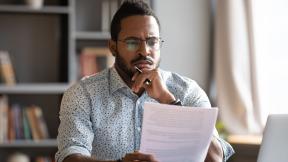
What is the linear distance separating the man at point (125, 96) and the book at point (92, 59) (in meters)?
1.96

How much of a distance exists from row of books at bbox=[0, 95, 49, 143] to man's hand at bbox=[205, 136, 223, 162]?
7.31 ft

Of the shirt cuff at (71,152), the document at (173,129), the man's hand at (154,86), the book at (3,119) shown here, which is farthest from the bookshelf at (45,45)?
the document at (173,129)

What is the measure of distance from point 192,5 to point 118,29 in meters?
2.24

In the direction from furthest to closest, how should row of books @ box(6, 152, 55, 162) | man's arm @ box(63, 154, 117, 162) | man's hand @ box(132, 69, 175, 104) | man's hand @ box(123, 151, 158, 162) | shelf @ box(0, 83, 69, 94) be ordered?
row of books @ box(6, 152, 55, 162) → shelf @ box(0, 83, 69, 94) → man's hand @ box(132, 69, 175, 104) → man's arm @ box(63, 154, 117, 162) → man's hand @ box(123, 151, 158, 162)

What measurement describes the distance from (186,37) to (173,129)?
2.59 m

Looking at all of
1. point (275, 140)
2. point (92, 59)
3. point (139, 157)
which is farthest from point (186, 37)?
point (139, 157)

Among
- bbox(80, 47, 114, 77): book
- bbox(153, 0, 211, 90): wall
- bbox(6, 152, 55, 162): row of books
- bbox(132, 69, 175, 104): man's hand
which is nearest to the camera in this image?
bbox(132, 69, 175, 104): man's hand

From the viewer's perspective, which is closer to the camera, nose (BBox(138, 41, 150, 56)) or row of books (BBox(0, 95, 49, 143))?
nose (BBox(138, 41, 150, 56))

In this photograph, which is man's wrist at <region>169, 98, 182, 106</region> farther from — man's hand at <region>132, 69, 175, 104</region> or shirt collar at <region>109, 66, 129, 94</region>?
shirt collar at <region>109, 66, 129, 94</region>

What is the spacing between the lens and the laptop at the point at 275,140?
1.73 m

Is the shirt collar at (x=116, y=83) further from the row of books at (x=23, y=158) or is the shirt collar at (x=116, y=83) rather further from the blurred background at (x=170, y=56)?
the row of books at (x=23, y=158)

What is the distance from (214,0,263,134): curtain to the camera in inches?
144

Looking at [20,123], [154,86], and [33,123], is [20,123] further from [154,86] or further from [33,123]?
[154,86]

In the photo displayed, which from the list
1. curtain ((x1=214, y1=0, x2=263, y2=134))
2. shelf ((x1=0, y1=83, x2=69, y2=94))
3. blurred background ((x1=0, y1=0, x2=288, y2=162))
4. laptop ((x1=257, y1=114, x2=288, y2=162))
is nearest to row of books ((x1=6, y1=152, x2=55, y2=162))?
blurred background ((x1=0, y1=0, x2=288, y2=162))
